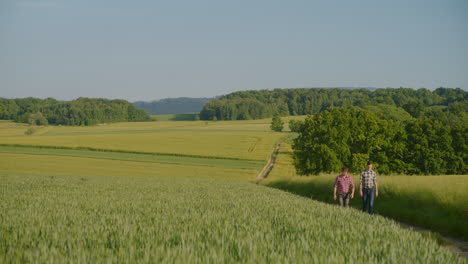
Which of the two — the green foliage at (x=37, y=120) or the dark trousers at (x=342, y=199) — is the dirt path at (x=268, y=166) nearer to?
the dark trousers at (x=342, y=199)

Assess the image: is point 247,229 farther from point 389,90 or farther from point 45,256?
point 389,90

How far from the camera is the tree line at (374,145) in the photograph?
156 feet

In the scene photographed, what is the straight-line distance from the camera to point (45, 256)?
4832 mm

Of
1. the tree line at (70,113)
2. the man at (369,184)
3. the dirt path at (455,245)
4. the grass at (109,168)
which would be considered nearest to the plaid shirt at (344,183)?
the man at (369,184)

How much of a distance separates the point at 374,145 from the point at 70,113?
135 metres

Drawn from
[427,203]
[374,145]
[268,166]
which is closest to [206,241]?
[427,203]

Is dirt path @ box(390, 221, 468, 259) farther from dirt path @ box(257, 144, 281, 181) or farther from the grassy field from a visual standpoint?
dirt path @ box(257, 144, 281, 181)

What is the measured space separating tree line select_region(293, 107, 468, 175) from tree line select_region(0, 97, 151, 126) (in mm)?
123021

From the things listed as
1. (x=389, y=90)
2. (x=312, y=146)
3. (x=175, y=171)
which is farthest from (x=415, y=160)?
(x=389, y=90)

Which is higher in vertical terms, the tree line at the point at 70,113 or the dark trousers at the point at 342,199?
the tree line at the point at 70,113

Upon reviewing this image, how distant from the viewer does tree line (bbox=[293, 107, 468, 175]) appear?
47531 mm

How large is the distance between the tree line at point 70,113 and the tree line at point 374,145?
123021 millimetres

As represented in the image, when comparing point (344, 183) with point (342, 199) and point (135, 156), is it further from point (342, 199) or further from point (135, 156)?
point (135, 156)

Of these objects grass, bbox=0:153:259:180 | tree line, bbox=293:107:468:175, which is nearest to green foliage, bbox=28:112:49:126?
grass, bbox=0:153:259:180
